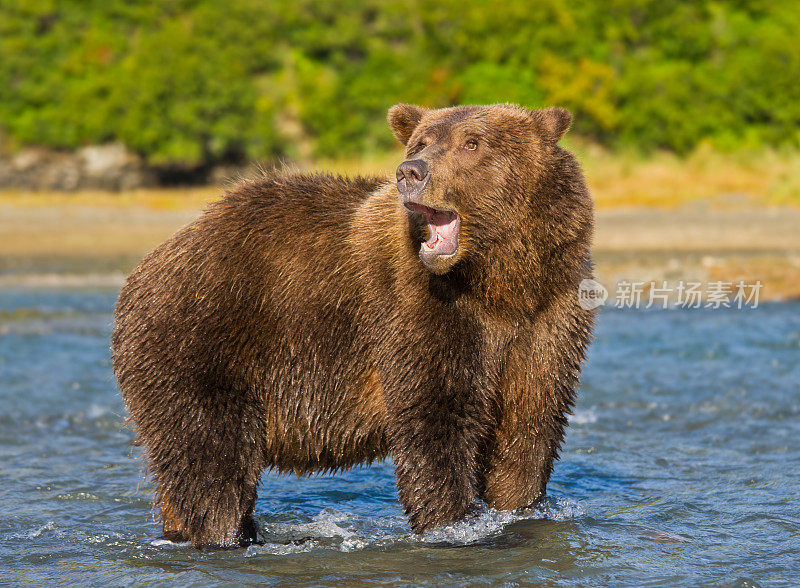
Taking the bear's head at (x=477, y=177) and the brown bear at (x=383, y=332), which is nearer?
the bear's head at (x=477, y=177)

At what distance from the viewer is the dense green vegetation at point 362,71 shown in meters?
27.0

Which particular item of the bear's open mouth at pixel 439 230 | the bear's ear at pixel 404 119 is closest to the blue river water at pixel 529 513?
the bear's open mouth at pixel 439 230

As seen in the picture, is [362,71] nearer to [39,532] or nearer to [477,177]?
[39,532]

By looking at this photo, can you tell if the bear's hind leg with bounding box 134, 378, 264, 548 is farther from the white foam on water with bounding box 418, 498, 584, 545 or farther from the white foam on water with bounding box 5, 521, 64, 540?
the white foam on water with bounding box 5, 521, 64, 540

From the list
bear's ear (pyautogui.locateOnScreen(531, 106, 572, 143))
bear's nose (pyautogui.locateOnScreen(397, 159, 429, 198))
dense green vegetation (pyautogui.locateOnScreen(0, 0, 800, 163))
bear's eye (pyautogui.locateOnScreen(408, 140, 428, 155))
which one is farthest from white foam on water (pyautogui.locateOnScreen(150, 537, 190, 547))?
Answer: dense green vegetation (pyautogui.locateOnScreen(0, 0, 800, 163))

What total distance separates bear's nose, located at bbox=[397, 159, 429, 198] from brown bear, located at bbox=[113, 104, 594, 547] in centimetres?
13

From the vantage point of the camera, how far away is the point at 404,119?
4.93 meters

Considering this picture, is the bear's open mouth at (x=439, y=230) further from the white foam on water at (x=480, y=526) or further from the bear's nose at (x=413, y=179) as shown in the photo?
the white foam on water at (x=480, y=526)

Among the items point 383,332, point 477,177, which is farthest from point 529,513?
point 477,177

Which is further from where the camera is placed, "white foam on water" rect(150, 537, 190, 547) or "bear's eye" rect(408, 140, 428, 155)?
"white foam on water" rect(150, 537, 190, 547)

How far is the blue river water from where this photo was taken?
483cm

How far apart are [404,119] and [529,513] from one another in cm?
198

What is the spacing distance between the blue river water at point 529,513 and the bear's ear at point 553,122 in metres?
1.80

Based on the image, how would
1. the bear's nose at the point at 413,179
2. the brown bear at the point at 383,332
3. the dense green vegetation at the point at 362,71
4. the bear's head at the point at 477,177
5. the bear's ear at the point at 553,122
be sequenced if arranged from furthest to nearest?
the dense green vegetation at the point at 362,71 < the bear's ear at the point at 553,122 < the brown bear at the point at 383,332 < the bear's head at the point at 477,177 < the bear's nose at the point at 413,179
